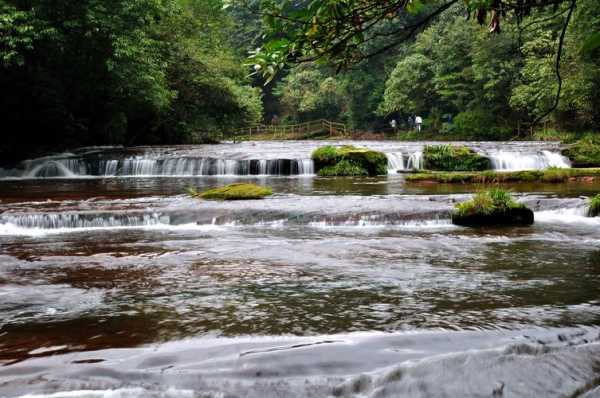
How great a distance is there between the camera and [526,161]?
20.6m

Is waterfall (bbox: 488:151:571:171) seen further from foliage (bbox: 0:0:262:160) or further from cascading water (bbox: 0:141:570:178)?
foliage (bbox: 0:0:262:160)

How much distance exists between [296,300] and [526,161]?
17.4 m

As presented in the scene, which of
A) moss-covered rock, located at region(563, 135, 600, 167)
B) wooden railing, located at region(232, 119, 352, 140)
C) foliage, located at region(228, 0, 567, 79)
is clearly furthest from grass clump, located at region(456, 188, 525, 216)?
wooden railing, located at region(232, 119, 352, 140)

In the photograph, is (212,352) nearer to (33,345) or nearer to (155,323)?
(155,323)

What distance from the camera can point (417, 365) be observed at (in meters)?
3.79

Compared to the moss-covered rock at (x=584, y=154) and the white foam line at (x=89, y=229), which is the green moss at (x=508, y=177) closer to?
the moss-covered rock at (x=584, y=154)

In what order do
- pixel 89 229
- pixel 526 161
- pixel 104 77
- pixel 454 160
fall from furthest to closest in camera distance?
pixel 104 77 → pixel 526 161 → pixel 454 160 → pixel 89 229

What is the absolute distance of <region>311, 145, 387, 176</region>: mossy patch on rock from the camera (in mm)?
19906

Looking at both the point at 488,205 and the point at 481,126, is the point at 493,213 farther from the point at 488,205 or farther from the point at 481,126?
the point at 481,126

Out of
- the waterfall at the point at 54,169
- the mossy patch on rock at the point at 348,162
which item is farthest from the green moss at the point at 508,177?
the waterfall at the point at 54,169

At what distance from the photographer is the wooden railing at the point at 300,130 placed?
180ft

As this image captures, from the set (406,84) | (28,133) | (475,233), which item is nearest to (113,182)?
(28,133)

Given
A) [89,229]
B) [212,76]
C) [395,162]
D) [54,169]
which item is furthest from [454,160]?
[212,76]

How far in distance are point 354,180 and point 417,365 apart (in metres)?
14.0
